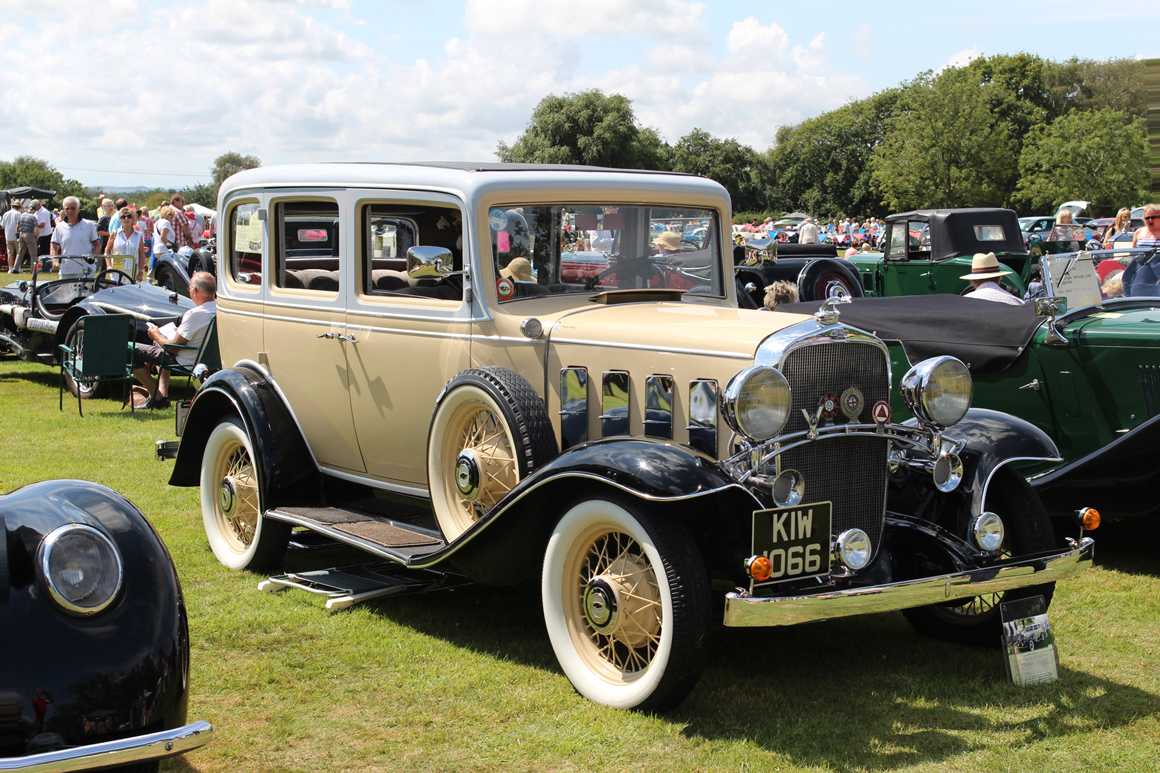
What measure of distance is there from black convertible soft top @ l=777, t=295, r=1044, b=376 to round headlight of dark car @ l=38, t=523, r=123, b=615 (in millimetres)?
4213

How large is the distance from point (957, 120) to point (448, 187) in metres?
50.0

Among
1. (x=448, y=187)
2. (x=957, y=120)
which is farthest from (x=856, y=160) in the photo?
(x=448, y=187)

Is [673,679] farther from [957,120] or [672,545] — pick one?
[957,120]

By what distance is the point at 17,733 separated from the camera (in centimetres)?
228

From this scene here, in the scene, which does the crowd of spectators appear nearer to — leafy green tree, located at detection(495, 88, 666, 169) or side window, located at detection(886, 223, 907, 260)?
side window, located at detection(886, 223, 907, 260)

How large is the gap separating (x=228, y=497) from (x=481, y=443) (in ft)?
6.51

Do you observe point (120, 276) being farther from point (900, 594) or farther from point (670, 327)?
point (900, 594)

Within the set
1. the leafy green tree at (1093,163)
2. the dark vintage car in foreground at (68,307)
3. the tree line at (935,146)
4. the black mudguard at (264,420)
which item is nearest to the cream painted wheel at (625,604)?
the black mudguard at (264,420)

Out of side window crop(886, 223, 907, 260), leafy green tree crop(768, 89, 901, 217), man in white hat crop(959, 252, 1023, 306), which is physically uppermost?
leafy green tree crop(768, 89, 901, 217)

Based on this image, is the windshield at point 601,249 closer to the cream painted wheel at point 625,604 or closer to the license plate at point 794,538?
the cream painted wheel at point 625,604

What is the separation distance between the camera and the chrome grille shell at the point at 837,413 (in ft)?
12.0

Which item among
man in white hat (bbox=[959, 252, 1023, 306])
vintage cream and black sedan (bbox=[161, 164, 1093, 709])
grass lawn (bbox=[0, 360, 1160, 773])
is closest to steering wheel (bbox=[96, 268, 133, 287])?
vintage cream and black sedan (bbox=[161, 164, 1093, 709])

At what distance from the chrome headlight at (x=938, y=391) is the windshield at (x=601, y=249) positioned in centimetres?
142

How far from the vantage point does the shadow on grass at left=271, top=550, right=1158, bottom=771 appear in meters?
3.38
